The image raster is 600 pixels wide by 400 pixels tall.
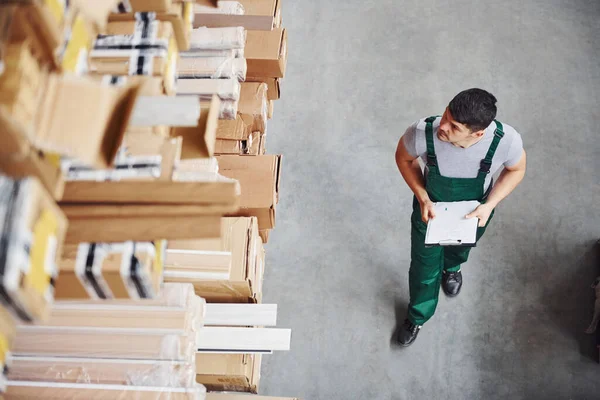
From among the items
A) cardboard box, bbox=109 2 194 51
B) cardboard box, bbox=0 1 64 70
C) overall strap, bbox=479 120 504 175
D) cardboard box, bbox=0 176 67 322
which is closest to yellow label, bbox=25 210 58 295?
cardboard box, bbox=0 176 67 322

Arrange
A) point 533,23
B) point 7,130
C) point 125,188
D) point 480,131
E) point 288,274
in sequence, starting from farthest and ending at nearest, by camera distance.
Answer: point 533,23
point 288,274
point 480,131
point 125,188
point 7,130

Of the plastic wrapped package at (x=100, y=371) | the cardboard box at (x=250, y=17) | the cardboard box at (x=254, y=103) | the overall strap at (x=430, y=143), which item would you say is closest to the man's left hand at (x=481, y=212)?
the overall strap at (x=430, y=143)

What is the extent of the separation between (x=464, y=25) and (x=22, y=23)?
5278mm

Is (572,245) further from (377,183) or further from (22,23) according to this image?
(22,23)

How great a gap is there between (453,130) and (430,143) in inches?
8.2

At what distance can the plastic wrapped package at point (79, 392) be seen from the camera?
1.96 m

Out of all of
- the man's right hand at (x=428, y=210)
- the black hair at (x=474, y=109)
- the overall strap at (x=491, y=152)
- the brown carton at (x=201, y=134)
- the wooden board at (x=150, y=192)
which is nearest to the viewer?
the wooden board at (x=150, y=192)

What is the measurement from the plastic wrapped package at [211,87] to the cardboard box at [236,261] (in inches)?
25.5

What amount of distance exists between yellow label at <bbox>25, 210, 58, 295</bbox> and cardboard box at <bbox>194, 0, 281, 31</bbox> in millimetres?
2183

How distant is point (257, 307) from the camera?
2.73 metres

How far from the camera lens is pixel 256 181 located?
10.3 feet

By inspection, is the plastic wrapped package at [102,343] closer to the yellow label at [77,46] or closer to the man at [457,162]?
the yellow label at [77,46]

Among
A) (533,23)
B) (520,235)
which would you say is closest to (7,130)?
(520,235)

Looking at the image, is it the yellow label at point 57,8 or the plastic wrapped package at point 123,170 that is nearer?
the yellow label at point 57,8
